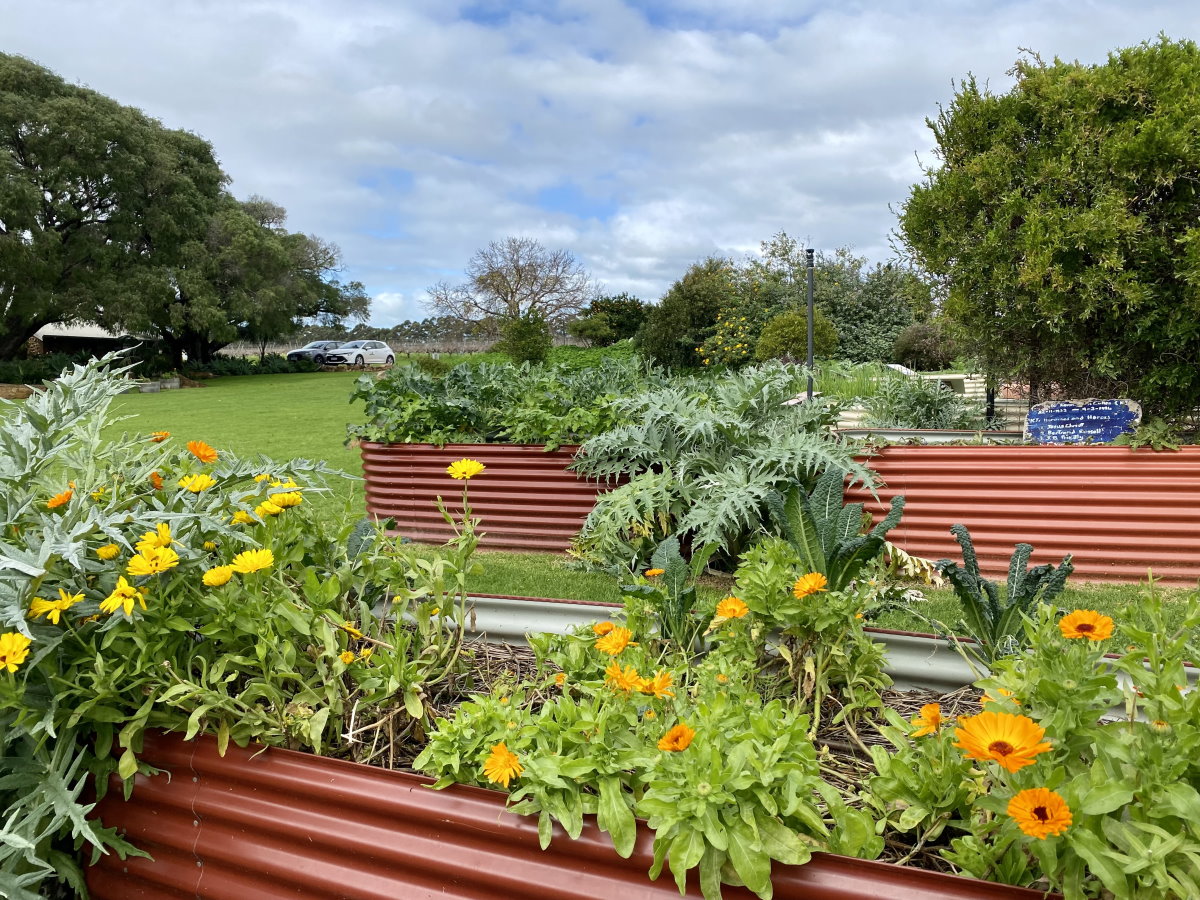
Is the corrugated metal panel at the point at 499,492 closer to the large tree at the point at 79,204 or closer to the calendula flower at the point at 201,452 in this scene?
the calendula flower at the point at 201,452

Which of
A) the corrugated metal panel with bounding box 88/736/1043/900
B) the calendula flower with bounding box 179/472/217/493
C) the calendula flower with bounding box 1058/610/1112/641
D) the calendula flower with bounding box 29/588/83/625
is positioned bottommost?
the corrugated metal panel with bounding box 88/736/1043/900

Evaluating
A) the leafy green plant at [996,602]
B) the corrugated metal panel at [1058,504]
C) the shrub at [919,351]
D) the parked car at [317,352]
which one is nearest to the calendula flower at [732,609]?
the leafy green plant at [996,602]

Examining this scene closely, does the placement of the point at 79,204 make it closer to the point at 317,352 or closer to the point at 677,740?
the point at 317,352

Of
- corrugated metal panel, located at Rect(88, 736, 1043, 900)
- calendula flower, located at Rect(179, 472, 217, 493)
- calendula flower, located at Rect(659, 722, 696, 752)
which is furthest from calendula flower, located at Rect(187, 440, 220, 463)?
calendula flower, located at Rect(659, 722, 696, 752)

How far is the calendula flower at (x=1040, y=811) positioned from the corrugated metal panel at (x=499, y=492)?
392 centimetres

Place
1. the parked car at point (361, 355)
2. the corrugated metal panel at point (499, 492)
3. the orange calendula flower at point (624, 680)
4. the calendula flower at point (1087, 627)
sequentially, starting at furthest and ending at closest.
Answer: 1. the parked car at point (361, 355)
2. the corrugated metal panel at point (499, 492)
3. the orange calendula flower at point (624, 680)
4. the calendula flower at point (1087, 627)

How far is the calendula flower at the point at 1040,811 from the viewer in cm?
92

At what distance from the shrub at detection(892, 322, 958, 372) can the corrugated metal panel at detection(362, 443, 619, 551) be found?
54.2 ft

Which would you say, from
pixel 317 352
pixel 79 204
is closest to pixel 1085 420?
pixel 79 204

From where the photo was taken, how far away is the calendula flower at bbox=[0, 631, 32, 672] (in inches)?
51.4

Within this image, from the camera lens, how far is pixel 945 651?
1.88 m

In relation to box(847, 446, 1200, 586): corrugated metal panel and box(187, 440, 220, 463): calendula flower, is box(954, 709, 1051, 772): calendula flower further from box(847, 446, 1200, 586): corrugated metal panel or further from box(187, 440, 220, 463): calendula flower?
box(847, 446, 1200, 586): corrugated metal panel

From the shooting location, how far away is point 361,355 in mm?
36000

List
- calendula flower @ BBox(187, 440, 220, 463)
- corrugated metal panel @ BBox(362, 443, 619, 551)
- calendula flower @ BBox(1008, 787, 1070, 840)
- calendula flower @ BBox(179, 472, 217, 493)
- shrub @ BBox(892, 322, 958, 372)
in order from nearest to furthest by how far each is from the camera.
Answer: calendula flower @ BBox(1008, 787, 1070, 840)
calendula flower @ BBox(179, 472, 217, 493)
calendula flower @ BBox(187, 440, 220, 463)
corrugated metal panel @ BBox(362, 443, 619, 551)
shrub @ BBox(892, 322, 958, 372)
